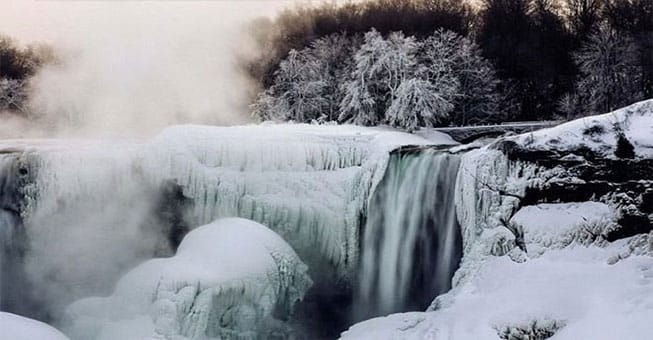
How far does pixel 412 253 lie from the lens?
37.3 ft

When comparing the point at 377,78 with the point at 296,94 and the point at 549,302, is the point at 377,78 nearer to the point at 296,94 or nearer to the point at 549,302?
the point at 296,94

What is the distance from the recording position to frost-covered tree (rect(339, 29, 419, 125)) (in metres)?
24.0

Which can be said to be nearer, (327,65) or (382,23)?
→ (327,65)

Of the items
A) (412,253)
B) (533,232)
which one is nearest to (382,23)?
(412,253)

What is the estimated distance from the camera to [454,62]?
90.2ft

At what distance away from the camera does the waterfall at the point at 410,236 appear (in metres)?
11.0

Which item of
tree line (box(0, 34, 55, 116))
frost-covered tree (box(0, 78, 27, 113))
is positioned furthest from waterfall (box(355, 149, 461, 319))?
frost-covered tree (box(0, 78, 27, 113))

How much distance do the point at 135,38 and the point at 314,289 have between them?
644 inches

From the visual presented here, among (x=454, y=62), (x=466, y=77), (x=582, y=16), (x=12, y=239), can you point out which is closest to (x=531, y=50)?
(x=582, y=16)

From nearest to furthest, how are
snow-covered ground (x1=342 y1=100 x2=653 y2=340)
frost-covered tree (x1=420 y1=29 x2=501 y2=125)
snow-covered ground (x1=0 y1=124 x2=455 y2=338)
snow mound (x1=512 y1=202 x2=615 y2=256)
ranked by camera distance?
1. snow-covered ground (x1=342 y1=100 x2=653 y2=340)
2. snow mound (x1=512 y1=202 x2=615 y2=256)
3. snow-covered ground (x1=0 y1=124 x2=455 y2=338)
4. frost-covered tree (x1=420 y1=29 x2=501 y2=125)

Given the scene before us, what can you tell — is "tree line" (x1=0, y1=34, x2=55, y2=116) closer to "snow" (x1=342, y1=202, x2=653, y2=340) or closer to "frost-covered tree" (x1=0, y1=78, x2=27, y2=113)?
"frost-covered tree" (x1=0, y1=78, x2=27, y2=113)

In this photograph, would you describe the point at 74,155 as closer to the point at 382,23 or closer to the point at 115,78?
the point at 115,78

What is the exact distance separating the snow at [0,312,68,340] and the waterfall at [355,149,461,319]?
18.4ft

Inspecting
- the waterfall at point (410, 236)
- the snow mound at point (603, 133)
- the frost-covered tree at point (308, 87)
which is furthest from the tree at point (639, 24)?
the snow mound at point (603, 133)
